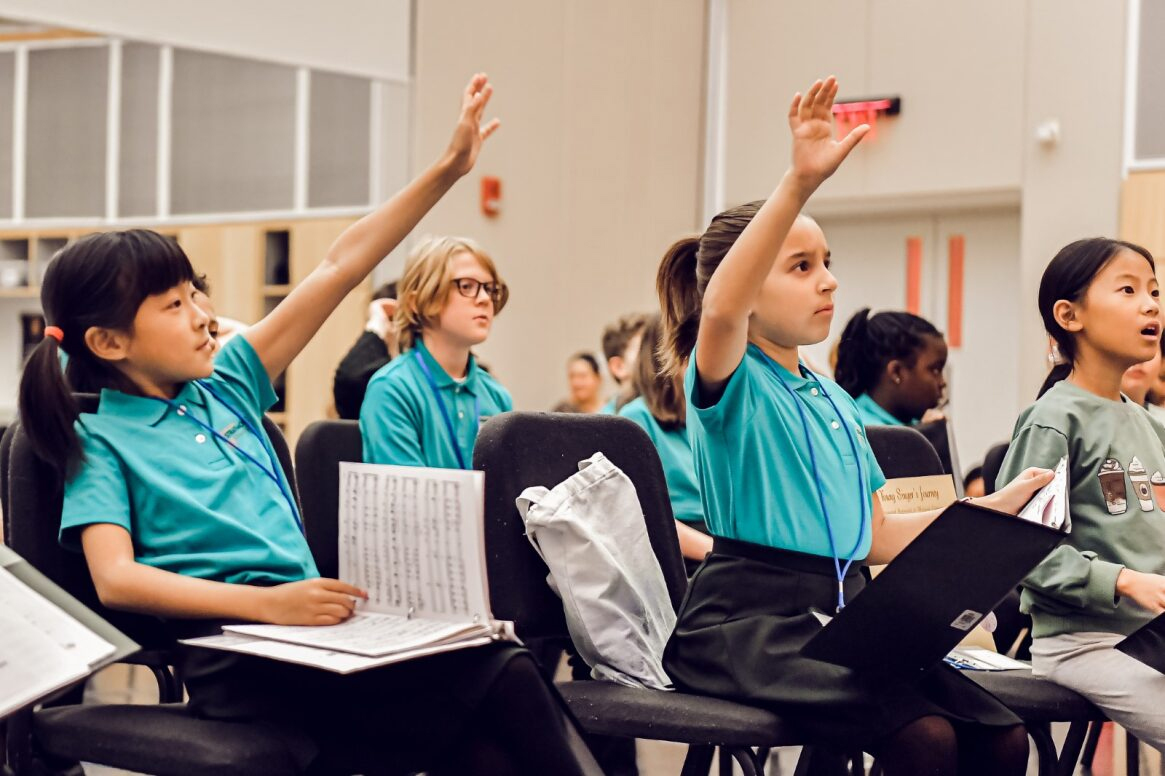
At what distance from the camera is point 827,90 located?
1493 mm

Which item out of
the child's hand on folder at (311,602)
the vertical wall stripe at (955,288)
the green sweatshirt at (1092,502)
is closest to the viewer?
the child's hand on folder at (311,602)

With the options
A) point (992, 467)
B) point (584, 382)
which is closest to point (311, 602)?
point (992, 467)

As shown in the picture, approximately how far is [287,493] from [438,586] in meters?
0.39

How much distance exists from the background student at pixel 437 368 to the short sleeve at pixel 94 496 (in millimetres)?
1230

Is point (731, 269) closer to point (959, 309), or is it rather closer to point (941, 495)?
point (941, 495)

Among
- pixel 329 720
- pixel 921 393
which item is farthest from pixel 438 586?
pixel 921 393

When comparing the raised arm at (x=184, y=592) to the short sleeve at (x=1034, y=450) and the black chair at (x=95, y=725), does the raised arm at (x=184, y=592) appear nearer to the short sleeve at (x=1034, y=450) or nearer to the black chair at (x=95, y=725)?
the black chair at (x=95, y=725)

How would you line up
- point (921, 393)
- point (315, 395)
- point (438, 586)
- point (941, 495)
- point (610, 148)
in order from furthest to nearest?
point (610, 148)
point (315, 395)
point (921, 393)
point (941, 495)
point (438, 586)

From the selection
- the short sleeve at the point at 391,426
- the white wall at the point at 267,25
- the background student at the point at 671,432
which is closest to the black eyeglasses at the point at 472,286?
the short sleeve at the point at 391,426

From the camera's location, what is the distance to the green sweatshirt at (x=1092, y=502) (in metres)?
1.92

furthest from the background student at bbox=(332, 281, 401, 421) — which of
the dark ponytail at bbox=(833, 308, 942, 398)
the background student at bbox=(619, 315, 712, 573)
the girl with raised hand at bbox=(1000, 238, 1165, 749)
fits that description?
the girl with raised hand at bbox=(1000, 238, 1165, 749)

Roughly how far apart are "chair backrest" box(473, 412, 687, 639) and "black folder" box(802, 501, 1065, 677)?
1.65 feet

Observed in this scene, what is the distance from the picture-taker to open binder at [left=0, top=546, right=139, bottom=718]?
1.22 metres

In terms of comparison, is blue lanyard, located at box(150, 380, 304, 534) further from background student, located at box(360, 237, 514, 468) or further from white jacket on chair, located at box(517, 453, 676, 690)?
background student, located at box(360, 237, 514, 468)
